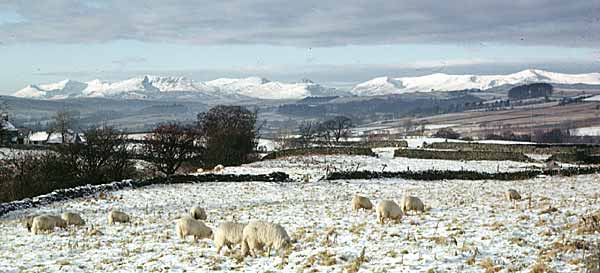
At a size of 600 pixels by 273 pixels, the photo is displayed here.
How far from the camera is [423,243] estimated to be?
12.9m

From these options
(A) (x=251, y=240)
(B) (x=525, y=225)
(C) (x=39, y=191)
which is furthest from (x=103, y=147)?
(B) (x=525, y=225)

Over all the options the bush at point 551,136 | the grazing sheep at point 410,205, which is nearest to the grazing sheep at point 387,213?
the grazing sheep at point 410,205

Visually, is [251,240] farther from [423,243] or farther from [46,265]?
[46,265]

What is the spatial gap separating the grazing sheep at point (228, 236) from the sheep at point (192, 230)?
2.19 m

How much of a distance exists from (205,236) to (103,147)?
3254 centimetres

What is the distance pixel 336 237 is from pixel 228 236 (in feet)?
9.74

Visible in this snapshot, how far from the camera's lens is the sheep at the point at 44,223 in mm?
18547

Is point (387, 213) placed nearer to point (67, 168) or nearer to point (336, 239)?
point (336, 239)

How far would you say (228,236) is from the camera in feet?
45.1

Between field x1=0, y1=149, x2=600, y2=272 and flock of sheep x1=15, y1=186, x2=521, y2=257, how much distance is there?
1.15 feet

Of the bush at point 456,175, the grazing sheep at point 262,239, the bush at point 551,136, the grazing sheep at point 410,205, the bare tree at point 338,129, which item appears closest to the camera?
the grazing sheep at point 262,239

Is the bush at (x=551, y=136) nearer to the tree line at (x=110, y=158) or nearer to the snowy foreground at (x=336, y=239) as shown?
the tree line at (x=110, y=158)

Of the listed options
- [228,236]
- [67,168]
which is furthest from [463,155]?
[228,236]

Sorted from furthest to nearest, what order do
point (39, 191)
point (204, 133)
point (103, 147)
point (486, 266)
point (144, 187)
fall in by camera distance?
1. point (204, 133)
2. point (103, 147)
3. point (39, 191)
4. point (144, 187)
5. point (486, 266)
